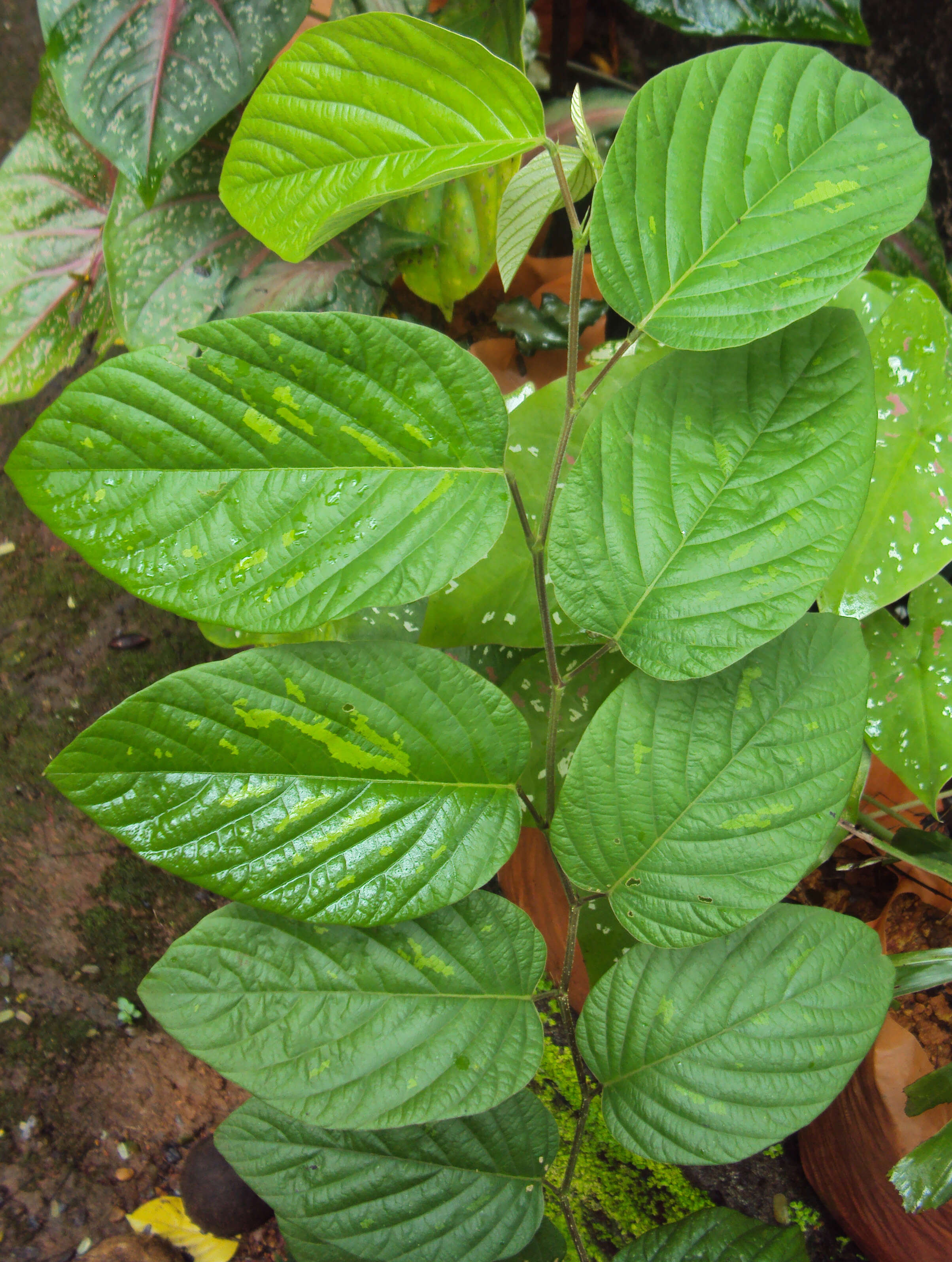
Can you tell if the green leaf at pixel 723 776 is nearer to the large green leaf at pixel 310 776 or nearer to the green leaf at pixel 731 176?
the large green leaf at pixel 310 776

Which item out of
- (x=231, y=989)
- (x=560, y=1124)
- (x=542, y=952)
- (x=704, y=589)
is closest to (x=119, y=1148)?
(x=560, y=1124)

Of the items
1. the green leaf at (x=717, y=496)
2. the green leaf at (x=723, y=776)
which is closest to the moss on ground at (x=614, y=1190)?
the green leaf at (x=723, y=776)

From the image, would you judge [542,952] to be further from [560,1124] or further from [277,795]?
[560,1124]

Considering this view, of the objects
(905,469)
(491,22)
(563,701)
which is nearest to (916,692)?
(905,469)

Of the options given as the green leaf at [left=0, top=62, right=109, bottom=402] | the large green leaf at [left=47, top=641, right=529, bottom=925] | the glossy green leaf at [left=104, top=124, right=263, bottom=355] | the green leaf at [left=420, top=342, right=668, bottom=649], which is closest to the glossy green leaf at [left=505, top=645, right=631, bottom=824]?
the green leaf at [left=420, top=342, right=668, bottom=649]

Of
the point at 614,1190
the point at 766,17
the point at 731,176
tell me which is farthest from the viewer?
the point at 614,1190

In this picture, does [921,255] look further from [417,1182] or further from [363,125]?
[417,1182]
